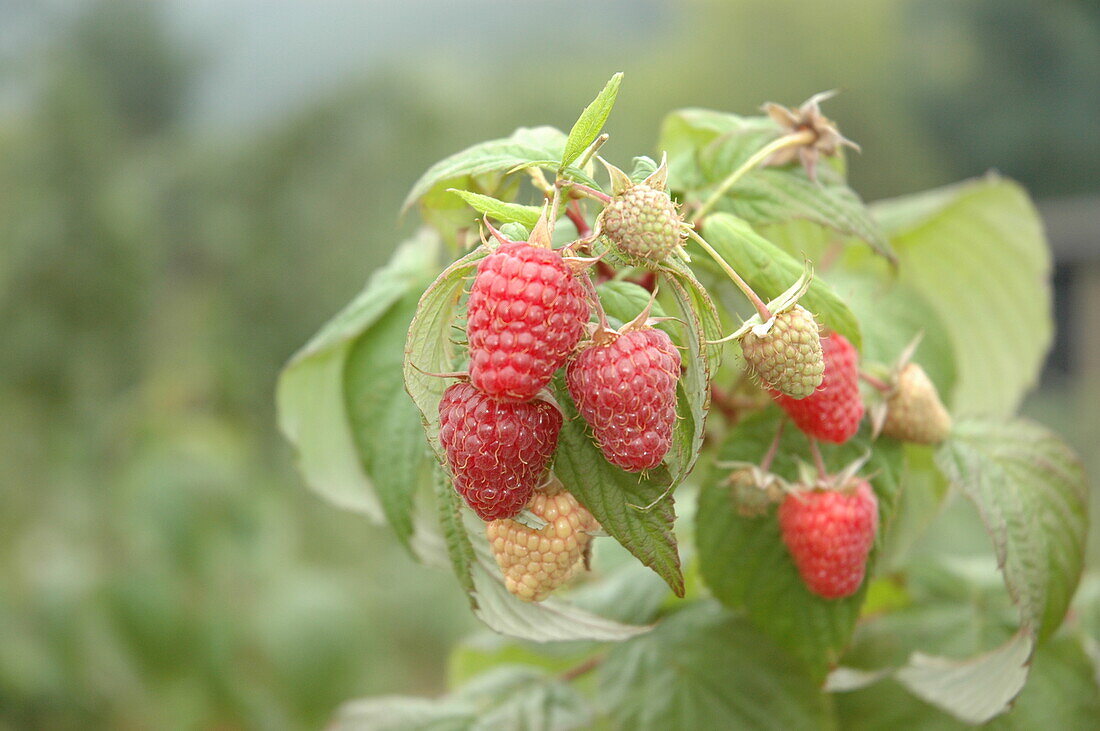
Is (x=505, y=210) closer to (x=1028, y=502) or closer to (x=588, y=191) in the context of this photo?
(x=588, y=191)

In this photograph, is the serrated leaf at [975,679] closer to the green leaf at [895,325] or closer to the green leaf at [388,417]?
the green leaf at [895,325]

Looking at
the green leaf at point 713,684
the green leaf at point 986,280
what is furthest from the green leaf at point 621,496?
the green leaf at point 986,280

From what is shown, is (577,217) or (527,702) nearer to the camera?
(577,217)

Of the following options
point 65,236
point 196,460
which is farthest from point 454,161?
point 65,236

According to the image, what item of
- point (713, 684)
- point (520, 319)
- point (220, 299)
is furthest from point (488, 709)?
point (220, 299)

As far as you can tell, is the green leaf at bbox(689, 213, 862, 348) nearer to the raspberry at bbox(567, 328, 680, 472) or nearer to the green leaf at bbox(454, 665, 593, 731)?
the raspberry at bbox(567, 328, 680, 472)

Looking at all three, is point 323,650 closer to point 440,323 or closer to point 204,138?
point 440,323

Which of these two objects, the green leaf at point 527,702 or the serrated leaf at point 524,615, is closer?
the serrated leaf at point 524,615
